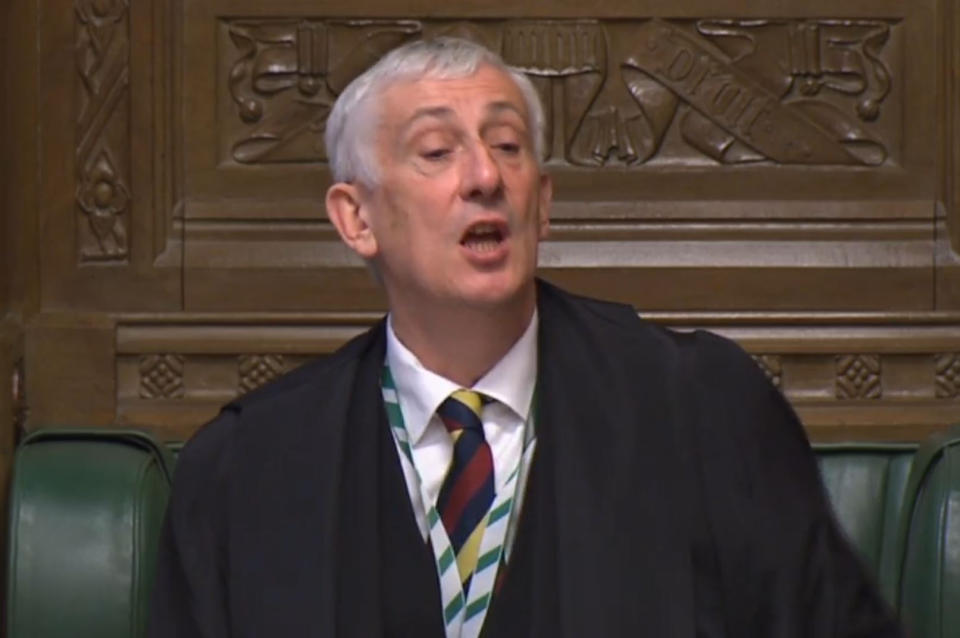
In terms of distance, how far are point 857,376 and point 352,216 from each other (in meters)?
1.33

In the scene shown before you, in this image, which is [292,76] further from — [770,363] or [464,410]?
[464,410]

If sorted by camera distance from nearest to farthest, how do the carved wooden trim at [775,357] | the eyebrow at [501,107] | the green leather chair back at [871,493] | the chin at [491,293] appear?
the chin at [491,293] < the eyebrow at [501,107] < the green leather chair back at [871,493] < the carved wooden trim at [775,357]

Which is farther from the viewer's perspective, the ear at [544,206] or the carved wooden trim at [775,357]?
the carved wooden trim at [775,357]

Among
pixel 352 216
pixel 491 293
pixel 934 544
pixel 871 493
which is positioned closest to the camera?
pixel 491 293

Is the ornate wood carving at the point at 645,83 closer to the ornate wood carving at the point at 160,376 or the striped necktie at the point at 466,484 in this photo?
the ornate wood carving at the point at 160,376

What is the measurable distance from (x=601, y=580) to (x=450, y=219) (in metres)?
0.50

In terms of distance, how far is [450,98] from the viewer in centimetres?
271

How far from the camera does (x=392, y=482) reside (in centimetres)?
276

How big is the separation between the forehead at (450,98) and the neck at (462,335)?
0.25 m

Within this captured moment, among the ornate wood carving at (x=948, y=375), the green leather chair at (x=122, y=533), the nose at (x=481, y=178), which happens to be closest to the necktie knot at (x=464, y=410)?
the nose at (x=481, y=178)

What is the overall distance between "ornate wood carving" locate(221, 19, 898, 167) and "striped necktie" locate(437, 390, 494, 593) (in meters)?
1.18

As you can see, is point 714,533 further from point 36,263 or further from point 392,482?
point 36,263

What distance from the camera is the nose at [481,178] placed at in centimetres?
264

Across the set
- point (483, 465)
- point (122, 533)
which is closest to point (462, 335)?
point (483, 465)
